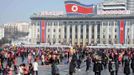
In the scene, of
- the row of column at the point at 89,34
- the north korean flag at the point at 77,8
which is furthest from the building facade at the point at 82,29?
the north korean flag at the point at 77,8

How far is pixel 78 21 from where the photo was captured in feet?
513

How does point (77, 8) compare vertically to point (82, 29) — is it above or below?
above

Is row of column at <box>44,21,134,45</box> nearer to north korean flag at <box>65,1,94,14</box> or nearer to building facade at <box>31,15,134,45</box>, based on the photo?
building facade at <box>31,15,134,45</box>

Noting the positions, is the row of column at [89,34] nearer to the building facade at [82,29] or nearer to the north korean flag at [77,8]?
the building facade at [82,29]

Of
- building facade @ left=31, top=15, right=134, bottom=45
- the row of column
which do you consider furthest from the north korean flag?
the row of column

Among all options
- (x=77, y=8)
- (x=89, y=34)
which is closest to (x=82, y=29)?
(x=89, y=34)

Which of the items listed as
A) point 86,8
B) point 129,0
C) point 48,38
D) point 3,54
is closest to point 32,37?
point 48,38

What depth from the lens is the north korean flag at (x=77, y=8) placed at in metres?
136

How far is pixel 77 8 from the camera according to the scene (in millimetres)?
137750

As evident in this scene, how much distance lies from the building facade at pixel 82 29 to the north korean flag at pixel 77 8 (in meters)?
10.9

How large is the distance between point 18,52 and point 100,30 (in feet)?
355

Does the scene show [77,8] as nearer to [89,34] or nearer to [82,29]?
[89,34]

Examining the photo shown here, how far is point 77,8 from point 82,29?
2052 cm

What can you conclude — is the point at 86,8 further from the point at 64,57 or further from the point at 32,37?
the point at 64,57
